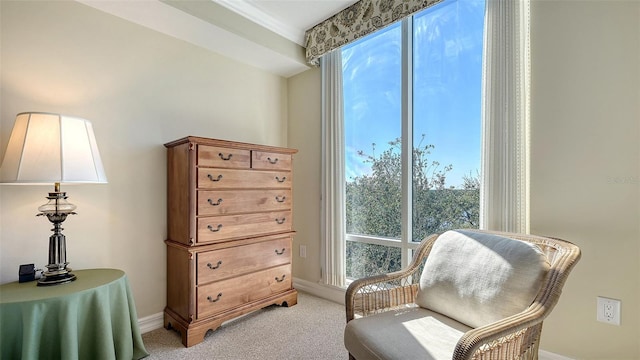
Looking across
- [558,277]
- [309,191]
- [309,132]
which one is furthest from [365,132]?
[558,277]

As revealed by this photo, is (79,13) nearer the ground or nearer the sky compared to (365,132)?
nearer the sky

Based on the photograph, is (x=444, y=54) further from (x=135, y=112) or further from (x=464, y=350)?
(x=135, y=112)

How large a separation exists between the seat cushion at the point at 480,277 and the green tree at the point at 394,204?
1.87 ft

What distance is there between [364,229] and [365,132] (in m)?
0.91

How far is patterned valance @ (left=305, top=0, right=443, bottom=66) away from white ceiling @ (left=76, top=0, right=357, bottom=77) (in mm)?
67

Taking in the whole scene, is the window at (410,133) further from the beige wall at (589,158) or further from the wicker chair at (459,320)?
the wicker chair at (459,320)

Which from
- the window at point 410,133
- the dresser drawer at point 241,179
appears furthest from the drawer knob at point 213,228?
the window at point 410,133

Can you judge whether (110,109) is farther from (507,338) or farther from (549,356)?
(549,356)

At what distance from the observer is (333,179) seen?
9.04 ft

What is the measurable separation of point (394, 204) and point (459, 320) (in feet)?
3.89

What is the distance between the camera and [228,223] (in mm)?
2186

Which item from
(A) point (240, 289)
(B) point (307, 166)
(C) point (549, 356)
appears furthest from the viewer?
(B) point (307, 166)

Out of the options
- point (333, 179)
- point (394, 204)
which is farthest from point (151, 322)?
point (394, 204)

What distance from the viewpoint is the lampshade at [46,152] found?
1.42 m
